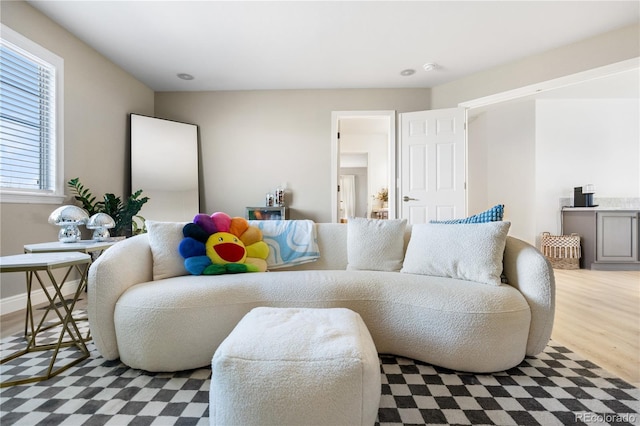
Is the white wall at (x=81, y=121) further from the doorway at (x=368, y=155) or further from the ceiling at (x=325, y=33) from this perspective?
the doorway at (x=368, y=155)

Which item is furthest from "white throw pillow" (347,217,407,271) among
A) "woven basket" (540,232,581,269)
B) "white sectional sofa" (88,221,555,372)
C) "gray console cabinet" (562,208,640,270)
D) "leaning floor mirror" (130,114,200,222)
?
"gray console cabinet" (562,208,640,270)

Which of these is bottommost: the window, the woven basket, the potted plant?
the woven basket

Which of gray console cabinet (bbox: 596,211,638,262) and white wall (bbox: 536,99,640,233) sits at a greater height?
white wall (bbox: 536,99,640,233)

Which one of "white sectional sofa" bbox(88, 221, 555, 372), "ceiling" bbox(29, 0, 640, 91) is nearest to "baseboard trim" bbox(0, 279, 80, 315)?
"white sectional sofa" bbox(88, 221, 555, 372)

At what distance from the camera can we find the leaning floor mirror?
3828 millimetres

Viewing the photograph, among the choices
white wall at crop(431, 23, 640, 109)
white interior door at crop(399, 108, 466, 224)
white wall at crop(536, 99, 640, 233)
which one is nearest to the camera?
white wall at crop(431, 23, 640, 109)

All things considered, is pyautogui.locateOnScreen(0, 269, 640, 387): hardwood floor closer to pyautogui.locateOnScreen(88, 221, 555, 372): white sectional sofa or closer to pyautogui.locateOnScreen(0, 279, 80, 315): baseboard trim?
pyautogui.locateOnScreen(0, 279, 80, 315): baseboard trim

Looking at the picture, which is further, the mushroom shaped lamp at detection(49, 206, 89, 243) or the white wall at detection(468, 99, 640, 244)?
the white wall at detection(468, 99, 640, 244)

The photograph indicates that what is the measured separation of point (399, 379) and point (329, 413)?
666 mm

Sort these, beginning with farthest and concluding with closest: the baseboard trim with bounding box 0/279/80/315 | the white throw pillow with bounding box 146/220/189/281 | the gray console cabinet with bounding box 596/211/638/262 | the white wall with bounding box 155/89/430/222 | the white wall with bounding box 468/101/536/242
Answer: the white wall with bounding box 468/101/536/242 < the white wall with bounding box 155/89/430/222 < the gray console cabinet with bounding box 596/211/638/262 < the baseboard trim with bounding box 0/279/80/315 < the white throw pillow with bounding box 146/220/189/281

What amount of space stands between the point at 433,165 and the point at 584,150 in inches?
116

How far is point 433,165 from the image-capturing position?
4.07 metres

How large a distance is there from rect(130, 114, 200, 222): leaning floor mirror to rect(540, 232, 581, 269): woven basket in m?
5.40

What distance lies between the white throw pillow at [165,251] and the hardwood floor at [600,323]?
1187 mm
